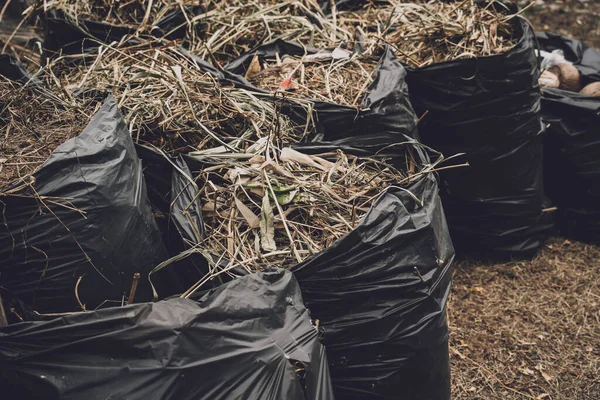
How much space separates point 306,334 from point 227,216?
51cm

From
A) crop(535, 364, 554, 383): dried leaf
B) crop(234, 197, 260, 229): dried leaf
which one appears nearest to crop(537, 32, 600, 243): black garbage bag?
crop(535, 364, 554, 383): dried leaf

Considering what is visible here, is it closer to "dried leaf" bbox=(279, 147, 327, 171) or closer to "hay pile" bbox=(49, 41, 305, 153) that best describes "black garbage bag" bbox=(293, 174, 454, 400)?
"dried leaf" bbox=(279, 147, 327, 171)

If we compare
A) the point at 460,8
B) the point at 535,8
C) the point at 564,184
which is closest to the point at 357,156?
the point at 460,8

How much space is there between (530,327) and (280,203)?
1.35m

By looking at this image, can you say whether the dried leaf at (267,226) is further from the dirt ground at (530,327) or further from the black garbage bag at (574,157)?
the black garbage bag at (574,157)

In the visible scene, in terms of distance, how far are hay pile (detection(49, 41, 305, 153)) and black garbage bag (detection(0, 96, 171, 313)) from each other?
0.31m

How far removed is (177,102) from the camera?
215 cm

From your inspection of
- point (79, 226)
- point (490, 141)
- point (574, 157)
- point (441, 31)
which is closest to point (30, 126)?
point (79, 226)

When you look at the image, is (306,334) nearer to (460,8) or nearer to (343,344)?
(343,344)

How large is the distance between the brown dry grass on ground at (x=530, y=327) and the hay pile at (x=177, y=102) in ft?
3.59

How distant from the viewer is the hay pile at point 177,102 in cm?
208

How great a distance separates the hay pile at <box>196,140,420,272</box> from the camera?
68.9 inches

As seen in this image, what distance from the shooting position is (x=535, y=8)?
534cm

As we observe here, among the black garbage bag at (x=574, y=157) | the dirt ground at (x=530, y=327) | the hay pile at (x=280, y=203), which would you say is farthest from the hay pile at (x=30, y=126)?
the black garbage bag at (x=574, y=157)
